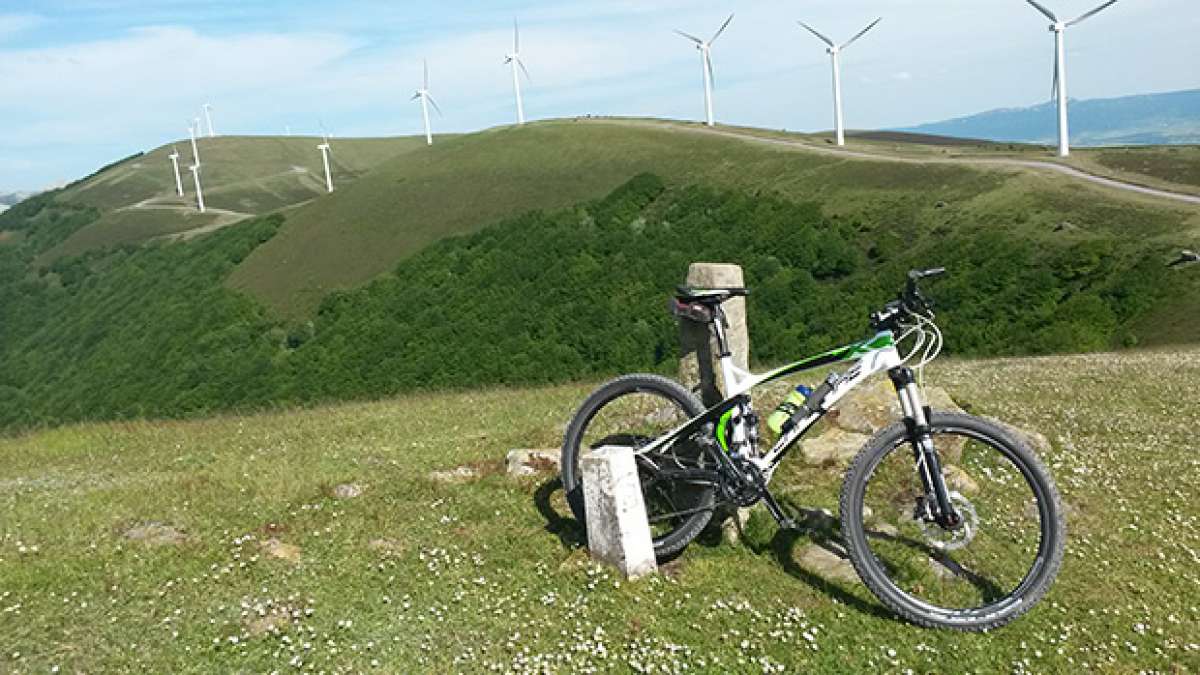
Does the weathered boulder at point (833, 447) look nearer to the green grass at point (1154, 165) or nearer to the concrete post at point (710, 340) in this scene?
the concrete post at point (710, 340)

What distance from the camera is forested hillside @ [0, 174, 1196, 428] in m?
53.2

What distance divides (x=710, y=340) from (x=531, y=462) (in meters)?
3.63

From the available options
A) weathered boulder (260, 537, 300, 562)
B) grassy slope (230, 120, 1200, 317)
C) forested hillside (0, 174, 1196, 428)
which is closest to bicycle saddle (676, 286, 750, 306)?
weathered boulder (260, 537, 300, 562)

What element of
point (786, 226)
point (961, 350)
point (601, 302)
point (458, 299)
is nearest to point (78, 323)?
point (458, 299)

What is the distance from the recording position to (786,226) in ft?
246

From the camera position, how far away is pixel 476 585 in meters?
8.08

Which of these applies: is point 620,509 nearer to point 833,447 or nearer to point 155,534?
point 833,447

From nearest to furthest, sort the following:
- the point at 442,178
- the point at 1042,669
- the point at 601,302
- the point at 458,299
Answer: the point at 1042,669 → the point at 601,302 → the point at 458,299 → the point at 442,178

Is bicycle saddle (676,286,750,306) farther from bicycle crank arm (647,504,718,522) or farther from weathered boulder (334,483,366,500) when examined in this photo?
weathered boulder (334,483,366,500)

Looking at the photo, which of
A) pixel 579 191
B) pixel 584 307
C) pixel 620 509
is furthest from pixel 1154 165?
pixel 620 509

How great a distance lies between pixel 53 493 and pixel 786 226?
69.0 meters

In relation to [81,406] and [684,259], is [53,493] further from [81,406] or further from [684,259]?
[81,406]

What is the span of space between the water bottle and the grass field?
154cm

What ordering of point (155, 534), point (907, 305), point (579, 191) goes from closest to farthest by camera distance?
point (907, 305)
point (155, 534)
point (579, 191)
